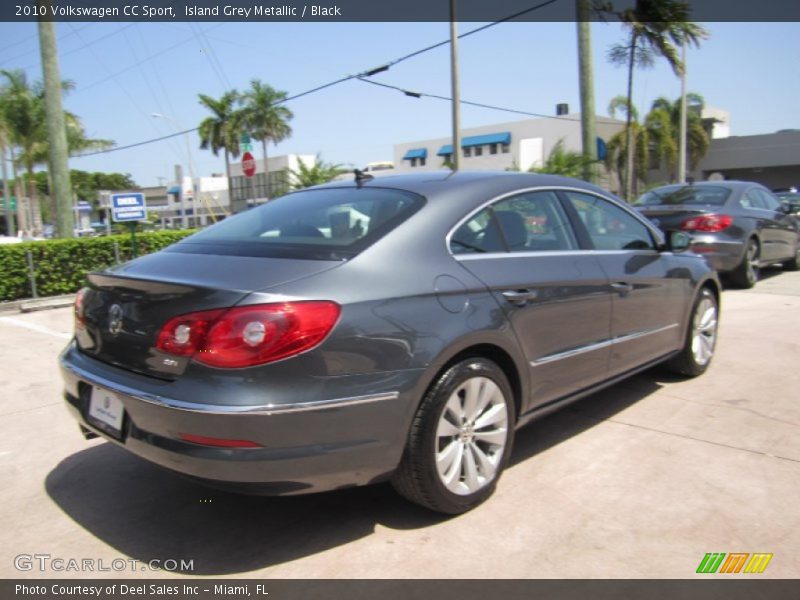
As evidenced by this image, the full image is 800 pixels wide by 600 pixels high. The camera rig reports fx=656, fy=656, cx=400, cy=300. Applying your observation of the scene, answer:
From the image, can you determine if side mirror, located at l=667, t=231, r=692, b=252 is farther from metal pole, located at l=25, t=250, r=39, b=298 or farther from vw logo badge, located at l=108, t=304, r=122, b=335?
metal pole, located at l=25, t=250, r=39, b=298

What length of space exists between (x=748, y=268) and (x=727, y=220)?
102 centimetres

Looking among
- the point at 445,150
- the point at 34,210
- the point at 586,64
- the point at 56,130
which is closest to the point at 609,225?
the point at 586,64

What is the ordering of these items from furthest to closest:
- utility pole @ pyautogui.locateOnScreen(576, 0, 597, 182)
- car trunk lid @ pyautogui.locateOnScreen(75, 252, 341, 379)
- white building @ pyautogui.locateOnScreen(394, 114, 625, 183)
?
white building @ pyautogui.locateOnScreen(394, 114, 625, 183), utility pole @ pyautogui.locateOnScreen(576, 0, 597, 182), car trunk lid @ pyautogui.locateOnScreen(75, 252, 341, 379)

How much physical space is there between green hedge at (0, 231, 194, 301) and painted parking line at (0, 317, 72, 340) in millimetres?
1270

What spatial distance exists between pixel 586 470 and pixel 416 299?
4.91 feet

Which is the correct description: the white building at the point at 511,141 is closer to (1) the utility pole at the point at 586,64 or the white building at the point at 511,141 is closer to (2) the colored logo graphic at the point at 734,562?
(1) the utility pole at the point at 586,64

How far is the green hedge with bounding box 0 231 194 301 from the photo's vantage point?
1076 cm

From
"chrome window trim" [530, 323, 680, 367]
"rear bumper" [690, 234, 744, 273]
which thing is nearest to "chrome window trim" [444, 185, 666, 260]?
"chrome window trim" [530, 323, 680, 367]

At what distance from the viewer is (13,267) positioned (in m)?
10.8

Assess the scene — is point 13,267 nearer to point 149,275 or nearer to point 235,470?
point 149,275

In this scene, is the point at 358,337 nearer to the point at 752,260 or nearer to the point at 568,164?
the point at 752,260

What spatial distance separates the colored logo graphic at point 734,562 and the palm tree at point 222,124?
49.1 meters
